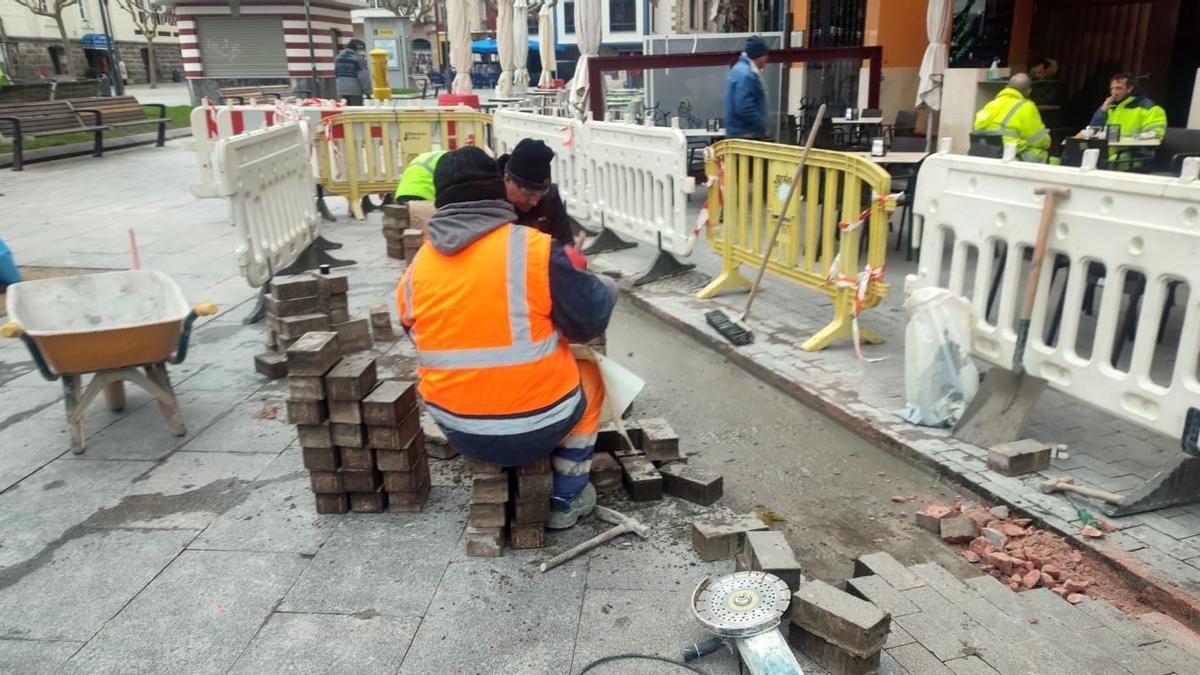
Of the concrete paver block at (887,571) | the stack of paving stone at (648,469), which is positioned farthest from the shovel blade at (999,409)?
the stack of paving stone at (648,469)

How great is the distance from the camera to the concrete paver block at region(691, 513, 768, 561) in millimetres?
3384

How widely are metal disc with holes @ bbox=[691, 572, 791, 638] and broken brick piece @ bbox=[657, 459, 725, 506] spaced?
33.8 inches

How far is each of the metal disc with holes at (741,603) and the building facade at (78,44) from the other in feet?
130

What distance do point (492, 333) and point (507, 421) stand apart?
36 centimetres

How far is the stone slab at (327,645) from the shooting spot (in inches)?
113

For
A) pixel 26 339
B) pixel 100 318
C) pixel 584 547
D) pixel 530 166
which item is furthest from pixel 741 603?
pixel 100 318

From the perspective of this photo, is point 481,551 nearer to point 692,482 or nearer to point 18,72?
point 692,482

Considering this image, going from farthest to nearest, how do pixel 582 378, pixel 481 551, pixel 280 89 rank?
pixel 280 89 → pixel 582 378 → pixel 481 551

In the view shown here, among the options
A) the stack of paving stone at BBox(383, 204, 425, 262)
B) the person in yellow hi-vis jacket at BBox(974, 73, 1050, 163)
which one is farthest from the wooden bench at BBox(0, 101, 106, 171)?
the person in yellow hi-vis jacket at BBox(974, 73, 1050, 163)

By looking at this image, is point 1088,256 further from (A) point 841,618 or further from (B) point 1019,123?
(B) point 1019,123

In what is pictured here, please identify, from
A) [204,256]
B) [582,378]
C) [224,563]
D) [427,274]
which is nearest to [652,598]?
[582,378]

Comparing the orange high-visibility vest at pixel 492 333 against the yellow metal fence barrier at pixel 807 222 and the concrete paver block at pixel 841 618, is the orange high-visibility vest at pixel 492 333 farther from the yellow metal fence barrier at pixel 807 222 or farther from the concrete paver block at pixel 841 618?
the yellow metal fence barrier at pixel 807 222

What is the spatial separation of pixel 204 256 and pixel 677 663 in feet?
26.1

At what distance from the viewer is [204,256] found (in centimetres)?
906
